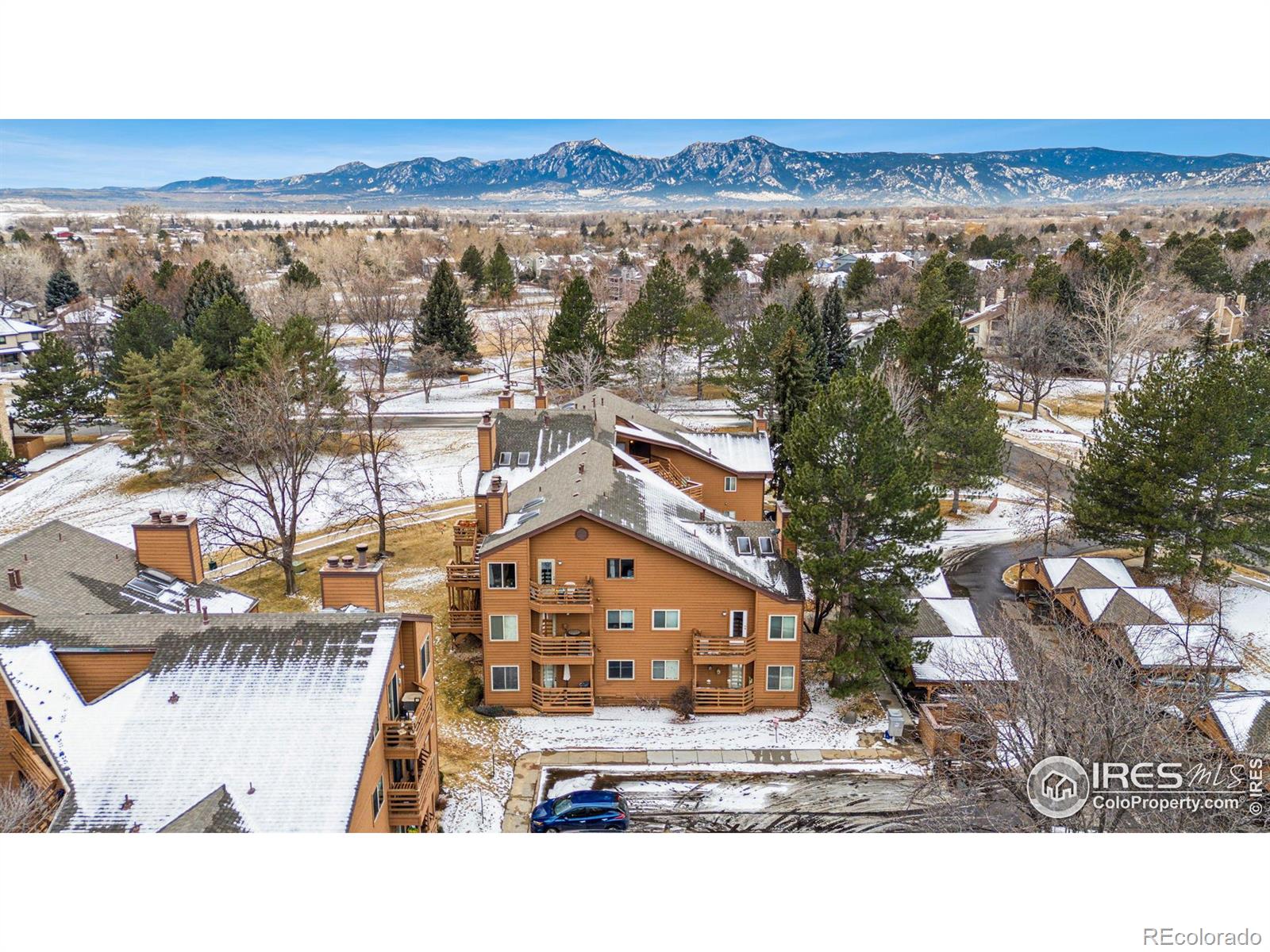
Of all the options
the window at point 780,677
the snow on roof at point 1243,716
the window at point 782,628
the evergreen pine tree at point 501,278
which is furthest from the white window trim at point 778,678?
the evergreen pine tree at point 501,278

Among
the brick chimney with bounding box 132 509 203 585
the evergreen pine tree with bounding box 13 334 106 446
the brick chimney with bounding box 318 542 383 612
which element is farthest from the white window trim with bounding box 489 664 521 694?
the evergreen pine tree with bounding box 13 334 106 446

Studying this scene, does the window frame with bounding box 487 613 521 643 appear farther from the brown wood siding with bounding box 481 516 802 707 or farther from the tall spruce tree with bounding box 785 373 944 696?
the tall spruce tree with bounding box 785 373 944 696

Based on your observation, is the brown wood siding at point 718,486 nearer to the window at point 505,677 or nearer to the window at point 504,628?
the window at point 504,628

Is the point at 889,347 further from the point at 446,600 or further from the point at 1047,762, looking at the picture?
the point at 1047,762

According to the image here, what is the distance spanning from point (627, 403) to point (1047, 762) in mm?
26914

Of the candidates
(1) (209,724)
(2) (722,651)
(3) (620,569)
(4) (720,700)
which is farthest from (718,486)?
(1) (209,724)

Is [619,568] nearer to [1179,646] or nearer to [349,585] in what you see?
[349,585]

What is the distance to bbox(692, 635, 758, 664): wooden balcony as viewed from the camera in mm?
22906

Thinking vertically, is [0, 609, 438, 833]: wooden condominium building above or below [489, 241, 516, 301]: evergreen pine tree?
below

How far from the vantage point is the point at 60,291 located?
8388 centimetres

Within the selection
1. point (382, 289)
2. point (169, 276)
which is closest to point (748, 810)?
point (382, 289)

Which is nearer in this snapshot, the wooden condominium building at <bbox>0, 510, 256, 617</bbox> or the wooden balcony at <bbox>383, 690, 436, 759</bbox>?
the wooden balcony at <bbox>383, 690, 436, 759</bbox>

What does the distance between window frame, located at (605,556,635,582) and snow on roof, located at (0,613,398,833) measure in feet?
30.6

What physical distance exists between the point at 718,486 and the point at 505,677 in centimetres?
1265
